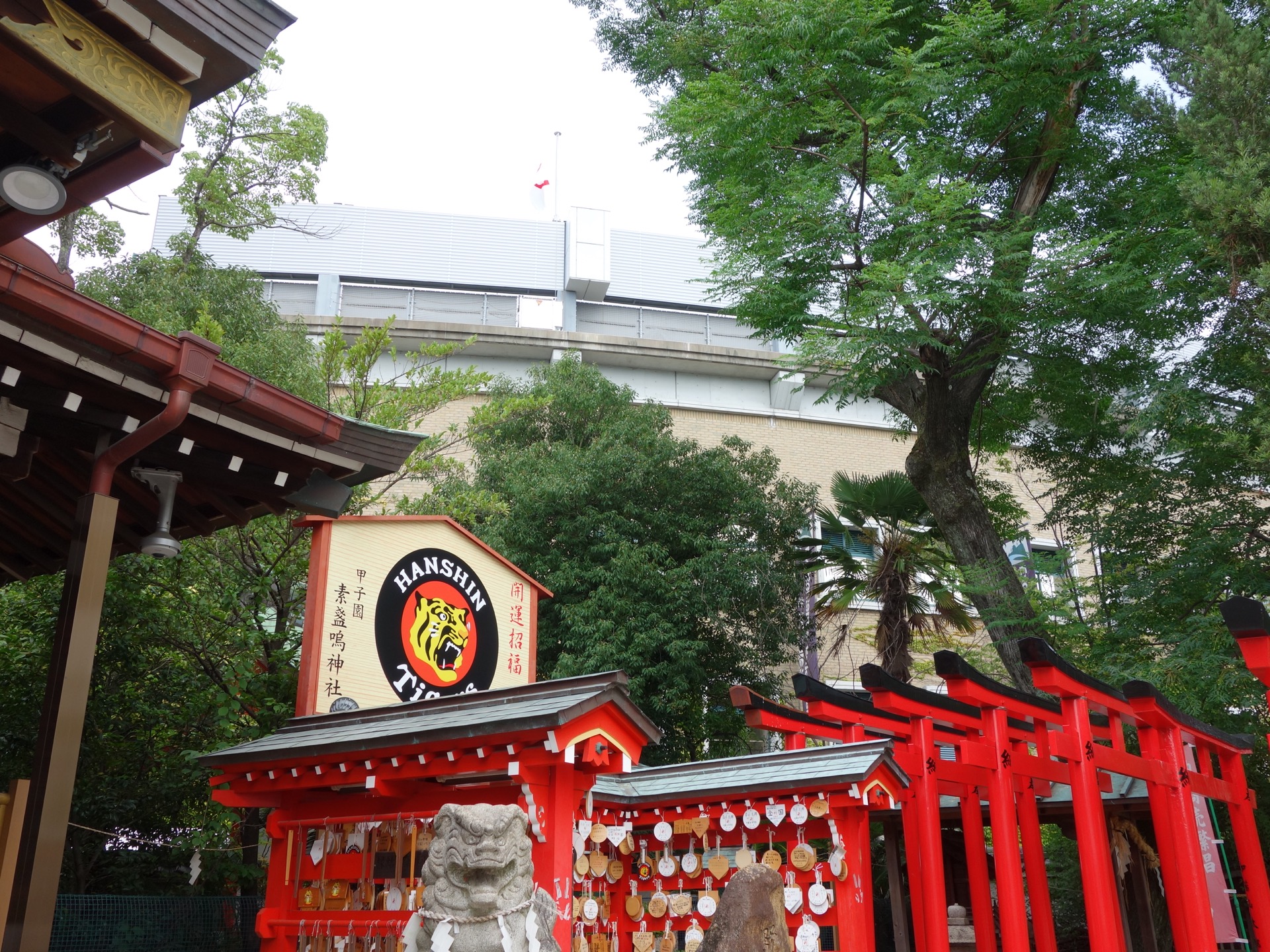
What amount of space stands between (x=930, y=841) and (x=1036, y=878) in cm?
214

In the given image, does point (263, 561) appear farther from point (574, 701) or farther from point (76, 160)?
point (76, 160)

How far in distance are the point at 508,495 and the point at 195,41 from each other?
46.4 ft

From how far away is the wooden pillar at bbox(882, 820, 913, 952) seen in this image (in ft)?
46.2

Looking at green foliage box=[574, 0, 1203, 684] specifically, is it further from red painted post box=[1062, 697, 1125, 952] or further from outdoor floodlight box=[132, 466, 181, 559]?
outdoor floodlight box=[132, 466, 181, 559]

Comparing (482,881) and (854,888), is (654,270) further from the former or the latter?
(482,881)

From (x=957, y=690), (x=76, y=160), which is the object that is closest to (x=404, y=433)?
(x=76, y=160)

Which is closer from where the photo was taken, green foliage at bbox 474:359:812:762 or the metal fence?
the metal fence

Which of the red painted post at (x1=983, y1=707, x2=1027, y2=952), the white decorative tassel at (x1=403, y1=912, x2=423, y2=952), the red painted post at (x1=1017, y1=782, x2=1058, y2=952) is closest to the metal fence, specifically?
the white decorative tassel at (x1=403, y1=912, x2=423, y2=952)

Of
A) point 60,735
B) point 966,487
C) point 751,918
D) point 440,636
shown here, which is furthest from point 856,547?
point 60,735

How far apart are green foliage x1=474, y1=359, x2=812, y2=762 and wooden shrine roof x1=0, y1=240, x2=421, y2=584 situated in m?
8.02

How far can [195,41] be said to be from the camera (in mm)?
5055

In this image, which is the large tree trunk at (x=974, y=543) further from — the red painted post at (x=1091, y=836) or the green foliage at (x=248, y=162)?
the green foliage at (x=248, y=162)

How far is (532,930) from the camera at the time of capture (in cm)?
540

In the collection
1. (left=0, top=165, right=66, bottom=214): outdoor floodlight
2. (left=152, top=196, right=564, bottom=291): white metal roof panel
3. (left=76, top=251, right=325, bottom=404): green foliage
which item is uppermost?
(left=152, top=196, right=564, bottom=291): white metal roof panel
